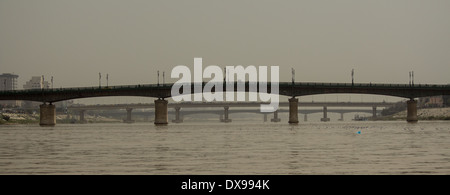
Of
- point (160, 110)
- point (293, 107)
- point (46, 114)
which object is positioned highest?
point (293, 107)

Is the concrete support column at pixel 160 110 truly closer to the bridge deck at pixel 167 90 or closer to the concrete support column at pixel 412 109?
the bridge deck at pixel 167 90

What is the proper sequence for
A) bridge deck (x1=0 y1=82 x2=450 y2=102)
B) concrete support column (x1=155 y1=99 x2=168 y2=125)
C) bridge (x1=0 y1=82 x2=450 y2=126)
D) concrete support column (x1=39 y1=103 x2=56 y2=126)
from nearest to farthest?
concrete support column (x1=155 y1=99 x2=168 y2=125) → bridge (x1=0 y1=82 x2=450 y2=126) → bridge deck (x1=0 y1=82 x2=450 y2=102) → concrete support column (x1=39 y1=103 x2=56 y2=126)

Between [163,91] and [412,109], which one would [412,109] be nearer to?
[412,109]

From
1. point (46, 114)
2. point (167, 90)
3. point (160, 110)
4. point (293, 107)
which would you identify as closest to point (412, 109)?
point (293, 107)

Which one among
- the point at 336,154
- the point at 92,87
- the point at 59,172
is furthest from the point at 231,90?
the point at 59,172

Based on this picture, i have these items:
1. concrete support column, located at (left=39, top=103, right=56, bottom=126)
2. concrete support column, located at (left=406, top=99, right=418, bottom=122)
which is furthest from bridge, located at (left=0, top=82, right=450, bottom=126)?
concrete support column, located at (left=406, top=99, right=418, bottom=122)

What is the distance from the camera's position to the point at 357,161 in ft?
118

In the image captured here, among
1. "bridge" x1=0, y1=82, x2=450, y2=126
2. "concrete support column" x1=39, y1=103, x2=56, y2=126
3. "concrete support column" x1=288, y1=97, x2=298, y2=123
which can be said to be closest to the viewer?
"bridge" x1=0, y1=82, x2=450, y2=126

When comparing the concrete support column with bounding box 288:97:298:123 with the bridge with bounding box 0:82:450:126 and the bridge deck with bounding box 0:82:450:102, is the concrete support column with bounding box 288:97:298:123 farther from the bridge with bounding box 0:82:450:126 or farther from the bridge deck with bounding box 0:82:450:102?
the bridge deck with bounding box 0:82:450:102

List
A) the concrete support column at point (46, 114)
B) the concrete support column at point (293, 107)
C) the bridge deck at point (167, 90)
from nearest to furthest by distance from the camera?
the bridge deck at point (167, 90) < the concrete support column at point (293, 107) < the concrete support column at point (46, 114)

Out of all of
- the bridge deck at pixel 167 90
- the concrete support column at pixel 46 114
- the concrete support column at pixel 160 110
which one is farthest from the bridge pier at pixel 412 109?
the concrete support column at pixel 46 114

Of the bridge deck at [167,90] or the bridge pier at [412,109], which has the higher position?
the bridge deck at [167,90]

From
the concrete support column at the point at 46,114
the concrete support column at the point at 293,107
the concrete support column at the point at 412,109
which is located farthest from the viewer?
the concrete support column at the point at 412,109
